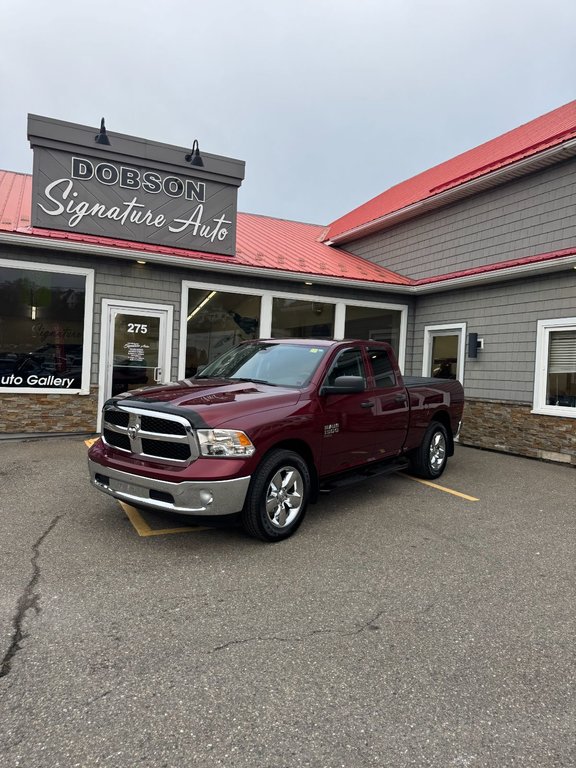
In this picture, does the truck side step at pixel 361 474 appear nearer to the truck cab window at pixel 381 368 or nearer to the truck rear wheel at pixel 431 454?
the truck rear wheel at pixel 431 454

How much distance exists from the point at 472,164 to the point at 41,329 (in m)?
11.0

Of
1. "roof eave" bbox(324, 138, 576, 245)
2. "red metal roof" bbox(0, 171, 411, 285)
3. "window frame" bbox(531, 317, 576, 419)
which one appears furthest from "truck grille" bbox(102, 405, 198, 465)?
"roof eave" bbox(324, 138, 576, 245)

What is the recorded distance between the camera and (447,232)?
12.1 metres

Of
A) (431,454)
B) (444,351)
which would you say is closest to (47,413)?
(431,454)

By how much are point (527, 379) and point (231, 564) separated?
7.45 meters

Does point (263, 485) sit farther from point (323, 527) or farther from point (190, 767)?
point (190, 767)

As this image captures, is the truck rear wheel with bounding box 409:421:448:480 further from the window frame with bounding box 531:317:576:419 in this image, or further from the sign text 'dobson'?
the sign text 'dobson'

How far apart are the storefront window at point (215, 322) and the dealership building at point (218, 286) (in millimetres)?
29

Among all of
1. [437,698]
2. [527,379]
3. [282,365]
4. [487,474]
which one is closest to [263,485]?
[282,365]

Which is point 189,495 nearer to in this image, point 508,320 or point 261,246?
point 508,320

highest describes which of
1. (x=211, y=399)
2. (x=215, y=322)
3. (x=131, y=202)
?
(x=131, y=202)

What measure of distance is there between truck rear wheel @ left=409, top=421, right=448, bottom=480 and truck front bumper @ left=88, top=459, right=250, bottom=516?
11.4 ft

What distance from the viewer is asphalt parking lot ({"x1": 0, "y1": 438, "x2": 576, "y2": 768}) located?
86.7 inches

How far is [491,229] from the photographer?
11086 mm
